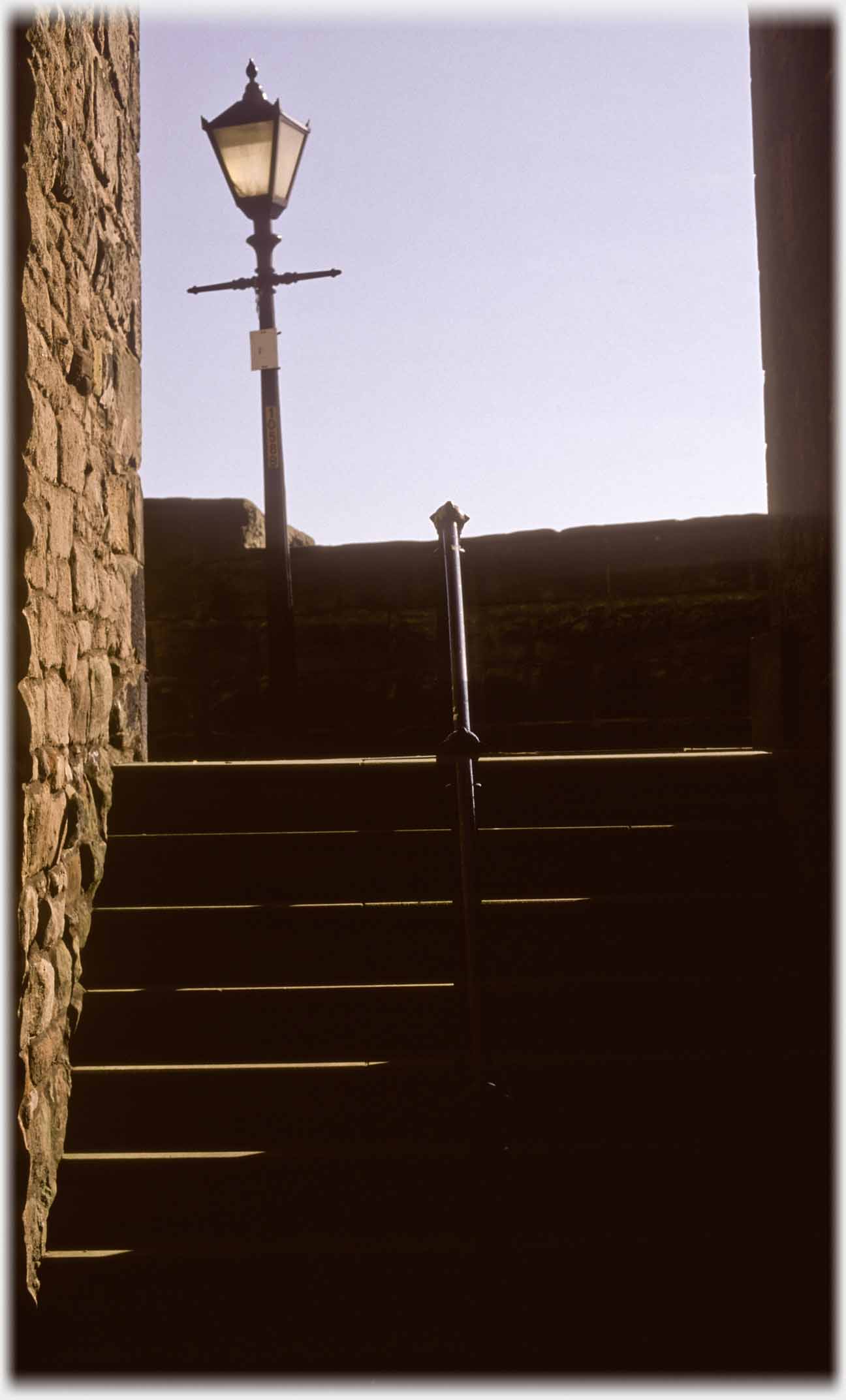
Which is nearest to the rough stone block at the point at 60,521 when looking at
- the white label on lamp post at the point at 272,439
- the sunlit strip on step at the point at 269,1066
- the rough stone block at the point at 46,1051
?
the rough stone block at the point at 46,1051

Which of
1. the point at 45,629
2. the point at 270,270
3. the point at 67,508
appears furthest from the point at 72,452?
the point at 270,270

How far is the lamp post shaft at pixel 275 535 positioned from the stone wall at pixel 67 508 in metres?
2.32

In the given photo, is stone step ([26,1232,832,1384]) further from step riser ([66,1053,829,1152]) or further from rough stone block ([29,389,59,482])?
rough stone block ([29,389,59,482])

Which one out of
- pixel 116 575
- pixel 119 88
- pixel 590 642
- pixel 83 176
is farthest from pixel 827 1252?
pixel 590 642

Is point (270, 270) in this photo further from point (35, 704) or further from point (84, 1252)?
point (84, 1252)

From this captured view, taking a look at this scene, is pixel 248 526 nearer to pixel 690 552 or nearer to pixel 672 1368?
pixel 690 552

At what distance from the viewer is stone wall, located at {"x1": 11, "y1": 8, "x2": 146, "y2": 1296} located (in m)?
2.81

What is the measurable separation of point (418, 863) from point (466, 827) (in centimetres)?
75

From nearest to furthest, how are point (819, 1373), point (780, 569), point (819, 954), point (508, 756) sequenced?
point (819, 1373)
point (819, 954)
point (780, 569)
point (508, 756)

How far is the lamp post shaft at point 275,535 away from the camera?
650 cm

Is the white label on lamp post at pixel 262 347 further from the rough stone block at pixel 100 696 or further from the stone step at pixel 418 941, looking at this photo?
the stone step at pixel 418 941

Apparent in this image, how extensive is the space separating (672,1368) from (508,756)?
6.58 ft

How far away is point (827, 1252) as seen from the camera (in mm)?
2807

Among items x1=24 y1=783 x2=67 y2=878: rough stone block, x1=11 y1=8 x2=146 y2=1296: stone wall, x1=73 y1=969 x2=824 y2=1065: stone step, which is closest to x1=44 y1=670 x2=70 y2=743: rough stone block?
x1=11 y1=8 x2=146 y2=1296: stone wall
